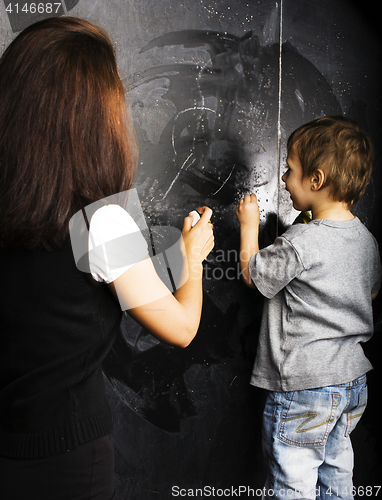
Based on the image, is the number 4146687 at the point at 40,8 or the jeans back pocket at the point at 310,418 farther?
the number 4146687 at the point at 40,8

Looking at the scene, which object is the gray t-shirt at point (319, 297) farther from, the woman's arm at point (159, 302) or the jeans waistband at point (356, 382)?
the woman's arm at point (159, 302)

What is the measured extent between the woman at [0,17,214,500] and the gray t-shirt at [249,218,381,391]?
0.43 meters

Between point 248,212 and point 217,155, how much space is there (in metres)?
0.21

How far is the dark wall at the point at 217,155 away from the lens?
1200mm

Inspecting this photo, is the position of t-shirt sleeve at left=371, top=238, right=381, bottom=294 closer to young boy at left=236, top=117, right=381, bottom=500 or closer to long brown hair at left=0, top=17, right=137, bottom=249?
young boy at left=236, top=117, right=381, bottom=500

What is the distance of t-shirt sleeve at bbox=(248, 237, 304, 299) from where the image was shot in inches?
38.5

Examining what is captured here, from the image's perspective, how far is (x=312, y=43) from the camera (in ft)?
4.08

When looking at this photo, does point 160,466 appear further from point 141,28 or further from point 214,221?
point 141,28

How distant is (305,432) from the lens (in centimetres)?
100

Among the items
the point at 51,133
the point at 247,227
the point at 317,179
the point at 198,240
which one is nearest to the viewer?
the point at 51,133

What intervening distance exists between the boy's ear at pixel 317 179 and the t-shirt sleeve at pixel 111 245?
0.59m

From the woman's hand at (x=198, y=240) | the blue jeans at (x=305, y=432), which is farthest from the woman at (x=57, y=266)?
the blue jeans at (x=305, y=432)

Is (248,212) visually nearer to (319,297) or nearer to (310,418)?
(319,297)

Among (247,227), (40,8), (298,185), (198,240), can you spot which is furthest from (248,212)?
(40,8)
